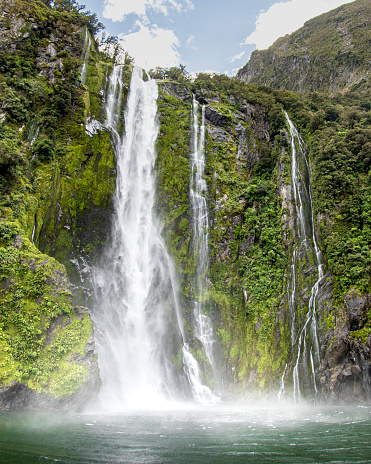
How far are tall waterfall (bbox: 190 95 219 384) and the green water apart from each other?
22.6ft

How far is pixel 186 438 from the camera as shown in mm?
8031

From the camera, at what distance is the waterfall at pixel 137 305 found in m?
16.2

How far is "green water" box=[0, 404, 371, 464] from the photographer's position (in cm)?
622

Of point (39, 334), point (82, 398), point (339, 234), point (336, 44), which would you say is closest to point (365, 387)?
point (339, 234)

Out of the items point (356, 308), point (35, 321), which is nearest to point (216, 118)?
point (356, 308)

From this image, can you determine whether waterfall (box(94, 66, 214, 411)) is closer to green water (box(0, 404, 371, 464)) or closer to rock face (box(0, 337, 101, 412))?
rock face (box(0, 337, 101, 412))

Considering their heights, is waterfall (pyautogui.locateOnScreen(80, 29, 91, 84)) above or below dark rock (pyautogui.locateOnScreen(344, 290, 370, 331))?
above

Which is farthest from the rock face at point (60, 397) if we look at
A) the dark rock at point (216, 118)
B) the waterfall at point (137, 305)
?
the dark rock at point (216, 118)

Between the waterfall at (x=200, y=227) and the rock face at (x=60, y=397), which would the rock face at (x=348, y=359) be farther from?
the rock face at (x=60, y=397)

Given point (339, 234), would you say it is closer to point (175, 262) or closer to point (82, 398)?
point (175, 262)

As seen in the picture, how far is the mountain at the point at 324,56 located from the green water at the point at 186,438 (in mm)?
38347

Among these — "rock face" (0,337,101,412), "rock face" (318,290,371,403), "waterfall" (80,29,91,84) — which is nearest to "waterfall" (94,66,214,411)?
"rock face" (0,337,101,412)

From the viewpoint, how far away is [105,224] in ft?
64.6

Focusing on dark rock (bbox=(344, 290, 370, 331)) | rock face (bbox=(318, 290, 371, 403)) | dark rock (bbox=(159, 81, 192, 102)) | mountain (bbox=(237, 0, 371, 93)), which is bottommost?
rock face (bbox=(318, 290, 371, 403))
